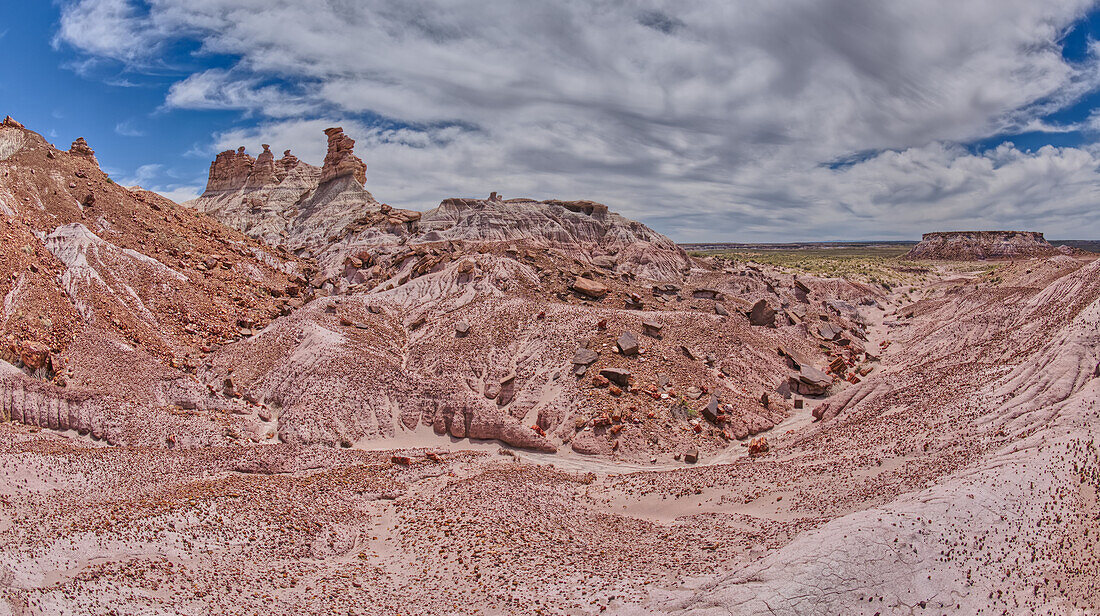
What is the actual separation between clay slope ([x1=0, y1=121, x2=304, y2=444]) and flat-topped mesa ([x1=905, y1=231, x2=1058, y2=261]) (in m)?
129

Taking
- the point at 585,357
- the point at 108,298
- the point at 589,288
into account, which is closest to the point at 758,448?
the point at 585,357

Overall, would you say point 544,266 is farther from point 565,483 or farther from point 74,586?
point 74,586

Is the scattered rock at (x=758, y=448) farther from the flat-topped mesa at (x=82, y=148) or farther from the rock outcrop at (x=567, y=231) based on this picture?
the flat-topped mesa at (x=82, y=148)

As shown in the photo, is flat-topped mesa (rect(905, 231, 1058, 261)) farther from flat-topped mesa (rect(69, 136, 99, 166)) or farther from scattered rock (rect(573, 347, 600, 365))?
flat-topped mesa (rect(69, 136, 99, 166))

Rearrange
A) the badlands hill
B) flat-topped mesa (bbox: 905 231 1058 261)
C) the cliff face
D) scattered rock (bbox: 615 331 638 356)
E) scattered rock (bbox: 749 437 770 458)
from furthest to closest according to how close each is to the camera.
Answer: flat-topped mesa (bbox: 905 231 1058 261) → the cliff face → scattered rock (bbox: 615 331 638 356) → scattered rock (bbox: 749 437 770 458) → the badlands hill

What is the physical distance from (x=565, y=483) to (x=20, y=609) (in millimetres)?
12788

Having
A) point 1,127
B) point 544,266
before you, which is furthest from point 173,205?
point 544,266

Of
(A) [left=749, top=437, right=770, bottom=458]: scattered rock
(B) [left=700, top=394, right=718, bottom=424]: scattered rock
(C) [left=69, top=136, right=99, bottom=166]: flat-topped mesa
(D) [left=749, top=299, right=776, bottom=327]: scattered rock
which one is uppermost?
(C) [left=69, top=136, right=99, bottom=166]: flat-topped mesa

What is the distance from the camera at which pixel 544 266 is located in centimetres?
3950

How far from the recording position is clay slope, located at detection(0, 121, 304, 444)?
19688 millimetres

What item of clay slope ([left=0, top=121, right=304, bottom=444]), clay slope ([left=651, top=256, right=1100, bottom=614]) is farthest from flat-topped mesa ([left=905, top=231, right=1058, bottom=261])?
clay slope ([left=0, top=121, right=304, bottom=444])

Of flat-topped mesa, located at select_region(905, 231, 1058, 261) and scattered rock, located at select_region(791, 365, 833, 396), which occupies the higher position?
flat-topped mesa, located at select_region(905, 231, 1058, 261)

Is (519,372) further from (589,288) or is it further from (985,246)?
(985,246)

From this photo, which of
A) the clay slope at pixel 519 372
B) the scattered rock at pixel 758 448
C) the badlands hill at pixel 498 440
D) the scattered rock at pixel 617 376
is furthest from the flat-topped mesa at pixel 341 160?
the scattered rock at pixel 758 448
